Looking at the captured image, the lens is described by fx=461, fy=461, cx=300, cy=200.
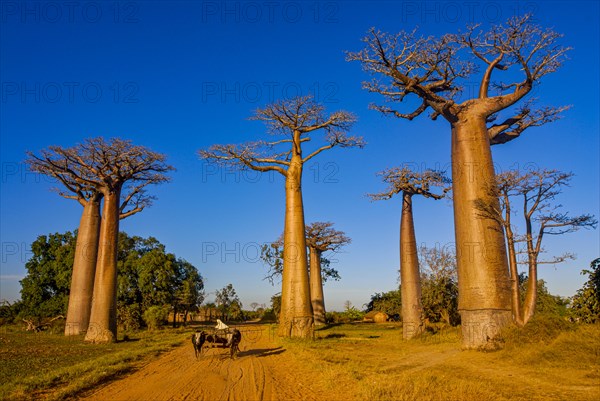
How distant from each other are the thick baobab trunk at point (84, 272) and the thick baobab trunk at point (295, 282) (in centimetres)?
948

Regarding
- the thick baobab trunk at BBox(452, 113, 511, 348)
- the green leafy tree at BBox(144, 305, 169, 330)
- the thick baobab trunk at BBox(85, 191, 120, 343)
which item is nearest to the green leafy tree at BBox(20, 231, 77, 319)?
the green leafy tree at BBox(144, 305, 169, 330)

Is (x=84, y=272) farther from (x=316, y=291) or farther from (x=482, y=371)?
(x=482, y=371)

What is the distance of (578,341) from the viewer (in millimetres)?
8359

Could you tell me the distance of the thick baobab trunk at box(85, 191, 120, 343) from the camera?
16.2 m

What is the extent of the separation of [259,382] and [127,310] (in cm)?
2310

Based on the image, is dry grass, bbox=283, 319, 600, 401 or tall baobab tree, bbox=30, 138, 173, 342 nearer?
dry grass, bbox=283, 319, 600, 401

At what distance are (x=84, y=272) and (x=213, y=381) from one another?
15088mm

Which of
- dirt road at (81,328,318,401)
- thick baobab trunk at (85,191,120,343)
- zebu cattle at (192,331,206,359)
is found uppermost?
thick baobab trunk at (85,191,120,343)

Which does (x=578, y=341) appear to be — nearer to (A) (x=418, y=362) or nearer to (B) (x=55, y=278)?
(A) (x=418, y=362)

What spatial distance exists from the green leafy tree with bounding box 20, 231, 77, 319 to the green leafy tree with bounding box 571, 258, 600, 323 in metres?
28.3

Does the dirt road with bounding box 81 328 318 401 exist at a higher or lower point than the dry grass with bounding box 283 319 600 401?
lower

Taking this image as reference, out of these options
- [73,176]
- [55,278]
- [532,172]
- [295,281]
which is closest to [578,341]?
[532,172]

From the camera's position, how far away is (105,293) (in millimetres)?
16547

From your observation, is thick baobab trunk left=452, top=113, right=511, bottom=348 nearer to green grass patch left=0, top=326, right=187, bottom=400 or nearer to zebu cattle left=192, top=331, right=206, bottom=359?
zebu cattle left=192, top=331, right=206, bottom=359
